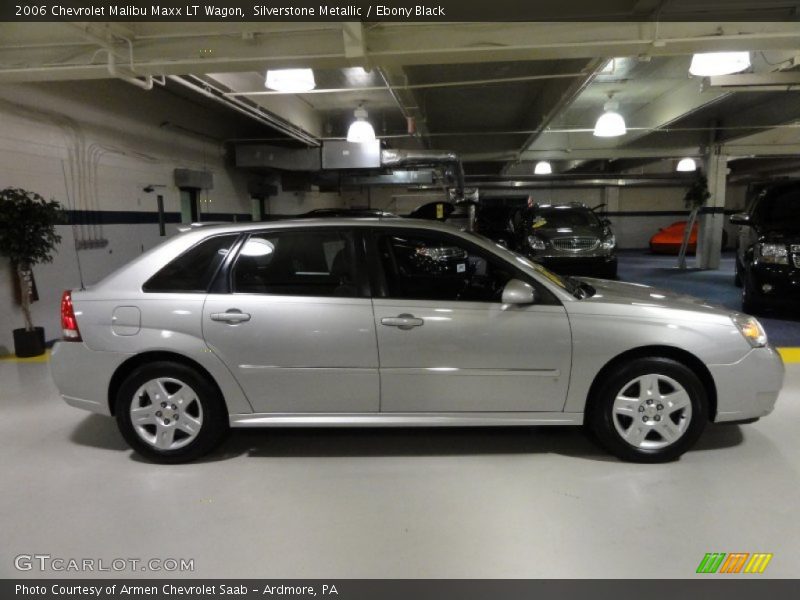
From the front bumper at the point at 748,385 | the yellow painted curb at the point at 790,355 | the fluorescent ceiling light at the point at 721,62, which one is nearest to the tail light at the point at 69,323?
the front bumper at the point at 748,385

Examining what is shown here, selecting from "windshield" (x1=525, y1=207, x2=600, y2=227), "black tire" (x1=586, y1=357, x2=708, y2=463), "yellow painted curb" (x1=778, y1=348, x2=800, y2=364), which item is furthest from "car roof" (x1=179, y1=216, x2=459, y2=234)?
"windshield" (x1=525, y1=207, x2=600, y2=227)

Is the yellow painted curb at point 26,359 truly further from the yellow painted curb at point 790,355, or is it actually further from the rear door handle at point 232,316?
the yellow painted curb at point 790,355

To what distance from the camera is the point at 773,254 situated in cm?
640

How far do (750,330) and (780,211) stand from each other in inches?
200

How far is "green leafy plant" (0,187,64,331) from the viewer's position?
5027 millimetres

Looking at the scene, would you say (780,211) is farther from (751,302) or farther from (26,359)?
(26,359)

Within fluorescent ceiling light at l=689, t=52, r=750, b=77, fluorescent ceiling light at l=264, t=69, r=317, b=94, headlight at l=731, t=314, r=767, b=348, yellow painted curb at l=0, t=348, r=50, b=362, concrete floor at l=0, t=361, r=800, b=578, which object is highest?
fluorescent ceiling light at l=264, t=69, r=317, b=94

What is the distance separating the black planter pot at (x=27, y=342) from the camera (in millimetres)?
5484

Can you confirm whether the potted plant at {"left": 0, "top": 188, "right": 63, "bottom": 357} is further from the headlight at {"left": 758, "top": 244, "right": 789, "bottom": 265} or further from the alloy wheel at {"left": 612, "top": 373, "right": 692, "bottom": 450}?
the headlight at {"left": 758, "top": 244, "right": 789, "bottom": 265}

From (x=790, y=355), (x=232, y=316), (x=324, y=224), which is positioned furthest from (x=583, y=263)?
(x=232, y=316)

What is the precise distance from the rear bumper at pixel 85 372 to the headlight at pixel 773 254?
707 cm

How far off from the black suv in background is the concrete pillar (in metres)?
6.70
